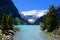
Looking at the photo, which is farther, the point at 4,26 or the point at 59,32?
the point at 4,26

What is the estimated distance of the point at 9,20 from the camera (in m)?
70.2

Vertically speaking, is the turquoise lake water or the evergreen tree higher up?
the evergreen tree

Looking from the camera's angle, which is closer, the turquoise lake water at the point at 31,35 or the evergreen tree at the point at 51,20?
the turquoise lake water at the point at 31,35

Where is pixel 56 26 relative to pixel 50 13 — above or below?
below

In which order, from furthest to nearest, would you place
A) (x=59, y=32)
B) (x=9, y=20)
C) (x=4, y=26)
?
(x=9, y=20) → (x=4, y=26) → (x=59, y=32)

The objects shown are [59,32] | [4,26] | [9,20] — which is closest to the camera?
[59,32]

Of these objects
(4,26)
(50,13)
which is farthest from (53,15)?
(4,26)

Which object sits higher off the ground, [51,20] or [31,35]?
[51,20]

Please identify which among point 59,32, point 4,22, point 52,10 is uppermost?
point 52,10

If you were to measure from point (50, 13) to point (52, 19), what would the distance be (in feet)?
8.11

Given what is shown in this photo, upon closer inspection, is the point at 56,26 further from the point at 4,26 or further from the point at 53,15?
the point at 4,26

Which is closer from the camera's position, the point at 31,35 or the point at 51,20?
the point at 31,35

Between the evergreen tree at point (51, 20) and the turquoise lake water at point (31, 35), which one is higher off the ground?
the evergreen tree at point (51, 20)

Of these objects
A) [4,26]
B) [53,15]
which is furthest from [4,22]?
[53,15]
